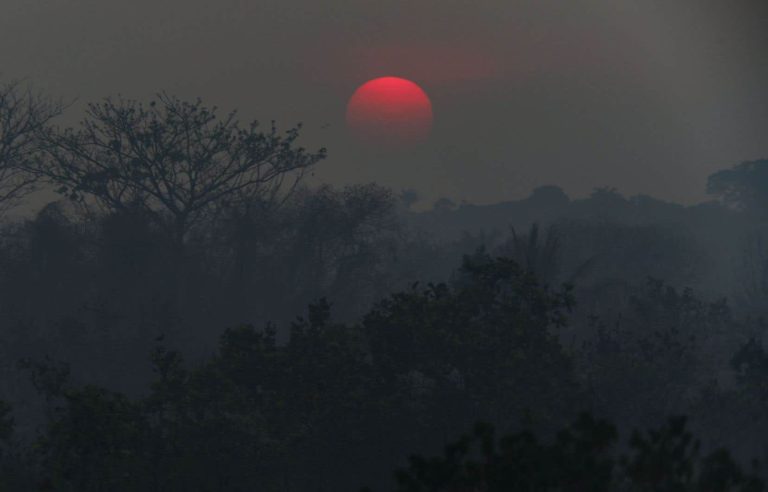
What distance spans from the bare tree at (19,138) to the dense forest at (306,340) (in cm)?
14

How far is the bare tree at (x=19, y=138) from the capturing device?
50781 mm

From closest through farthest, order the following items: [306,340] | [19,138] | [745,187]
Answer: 1. [306,340]
2. [19,138]
3. [745,187]

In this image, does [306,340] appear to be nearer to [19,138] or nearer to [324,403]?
Answer: [324,403]

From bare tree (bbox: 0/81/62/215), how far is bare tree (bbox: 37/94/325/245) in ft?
5.93

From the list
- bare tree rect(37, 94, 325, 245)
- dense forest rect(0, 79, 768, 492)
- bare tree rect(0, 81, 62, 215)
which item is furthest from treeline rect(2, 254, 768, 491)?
bare tree rect(0, 81, 62, 215)

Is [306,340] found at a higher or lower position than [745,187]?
lower

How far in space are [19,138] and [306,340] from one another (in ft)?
115

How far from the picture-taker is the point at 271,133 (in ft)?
163

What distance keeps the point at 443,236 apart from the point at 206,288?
83369 mm

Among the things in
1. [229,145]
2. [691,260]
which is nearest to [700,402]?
[229,145]

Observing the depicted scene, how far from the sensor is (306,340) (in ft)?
72.5

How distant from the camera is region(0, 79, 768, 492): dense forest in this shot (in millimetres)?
18312

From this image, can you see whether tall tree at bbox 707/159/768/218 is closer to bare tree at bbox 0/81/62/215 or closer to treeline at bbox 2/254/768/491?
bare tree at bbox 0/81/62/215

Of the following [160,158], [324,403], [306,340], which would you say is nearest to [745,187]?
[160,158]
